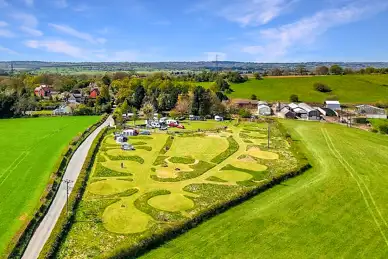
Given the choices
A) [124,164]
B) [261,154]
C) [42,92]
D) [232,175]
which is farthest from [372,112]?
[42,92]

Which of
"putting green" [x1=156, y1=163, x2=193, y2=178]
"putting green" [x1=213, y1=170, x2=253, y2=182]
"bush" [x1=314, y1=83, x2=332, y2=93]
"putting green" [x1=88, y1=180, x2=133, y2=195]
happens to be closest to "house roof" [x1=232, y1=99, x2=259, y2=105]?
"bush" [x1=314, y1=83, x2=332, y2=93]

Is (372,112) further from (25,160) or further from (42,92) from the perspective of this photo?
(42,92)

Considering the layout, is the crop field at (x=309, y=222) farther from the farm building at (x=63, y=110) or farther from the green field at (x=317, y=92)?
the green field at (x=317, y=92)

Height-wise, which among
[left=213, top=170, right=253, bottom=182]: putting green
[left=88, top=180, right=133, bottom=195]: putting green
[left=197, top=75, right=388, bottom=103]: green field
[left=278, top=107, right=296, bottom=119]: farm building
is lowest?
[left=88, top=180, right=133, bottom=195]: putting green

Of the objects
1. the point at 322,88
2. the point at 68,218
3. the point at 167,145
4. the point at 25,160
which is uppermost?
the point at 322,88

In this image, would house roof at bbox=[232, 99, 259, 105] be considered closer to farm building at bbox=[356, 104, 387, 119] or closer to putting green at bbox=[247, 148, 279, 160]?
farm building at bbox=[356, 104, 387, 119]

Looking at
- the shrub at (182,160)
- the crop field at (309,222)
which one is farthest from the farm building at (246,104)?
the crop field at (309,222)
